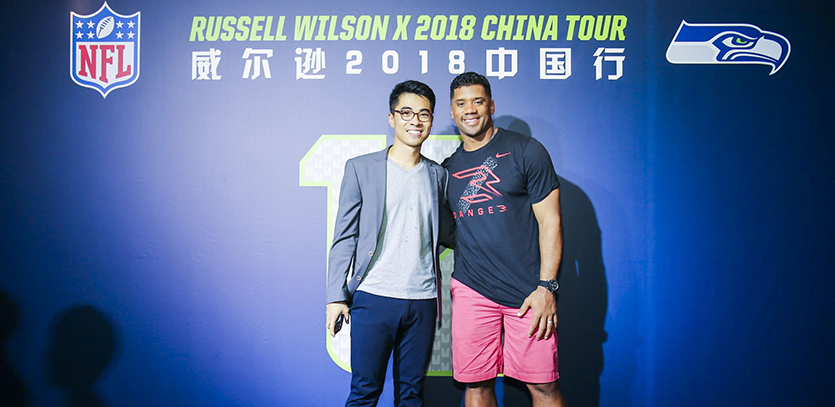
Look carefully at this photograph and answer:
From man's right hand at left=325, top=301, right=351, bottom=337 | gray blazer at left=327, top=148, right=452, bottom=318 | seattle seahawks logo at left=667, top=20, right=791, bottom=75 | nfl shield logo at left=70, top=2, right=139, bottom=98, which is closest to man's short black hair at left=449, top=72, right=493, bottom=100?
gray blazer at left=327, top=148, right=452, bottom=318

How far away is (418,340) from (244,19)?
1.85 meters

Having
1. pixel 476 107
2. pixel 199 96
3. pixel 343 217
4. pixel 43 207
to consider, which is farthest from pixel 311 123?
pixel 43 207

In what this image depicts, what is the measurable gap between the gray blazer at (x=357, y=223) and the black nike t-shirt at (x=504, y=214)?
0.61 feet

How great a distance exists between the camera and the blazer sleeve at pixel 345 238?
1.85m

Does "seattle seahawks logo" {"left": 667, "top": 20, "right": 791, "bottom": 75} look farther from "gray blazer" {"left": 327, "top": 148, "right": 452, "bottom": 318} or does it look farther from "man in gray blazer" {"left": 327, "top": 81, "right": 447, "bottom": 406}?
"gray blazer" {"left": 327, "top": 148, "right": 452, "bottom": 318}

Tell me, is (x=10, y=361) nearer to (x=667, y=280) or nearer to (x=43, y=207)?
(x=43, y=207)

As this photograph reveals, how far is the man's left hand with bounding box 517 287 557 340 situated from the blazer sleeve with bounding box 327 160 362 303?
0.72m

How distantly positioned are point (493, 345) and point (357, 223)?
2.50 ft

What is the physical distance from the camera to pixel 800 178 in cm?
241

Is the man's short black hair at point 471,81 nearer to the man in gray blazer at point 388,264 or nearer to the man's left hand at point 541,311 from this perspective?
the man in gray blazer at point 388,264

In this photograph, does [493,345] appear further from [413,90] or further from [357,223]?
[413,90]

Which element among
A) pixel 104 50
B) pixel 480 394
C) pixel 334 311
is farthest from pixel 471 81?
pixel 104 50

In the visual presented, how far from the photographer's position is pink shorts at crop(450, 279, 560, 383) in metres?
1.90

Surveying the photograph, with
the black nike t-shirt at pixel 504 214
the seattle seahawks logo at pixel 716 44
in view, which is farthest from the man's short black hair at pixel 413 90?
the seattle seahawks logo at pixel 716 44
